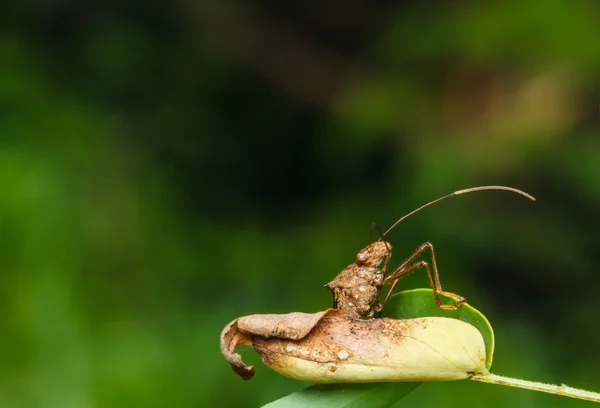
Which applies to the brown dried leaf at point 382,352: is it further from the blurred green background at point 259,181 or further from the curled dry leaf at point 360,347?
the blurred green background at point 259,181

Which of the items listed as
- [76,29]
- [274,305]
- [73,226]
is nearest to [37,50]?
[76,29]

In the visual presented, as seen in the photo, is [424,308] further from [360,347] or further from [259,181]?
[259,181]

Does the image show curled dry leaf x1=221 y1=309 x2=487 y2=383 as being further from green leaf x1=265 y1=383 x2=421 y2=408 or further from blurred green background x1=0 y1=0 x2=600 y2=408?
blurred green background x1=0 y1=0 x2=600 y2=408

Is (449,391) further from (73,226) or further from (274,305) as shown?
(73,226)

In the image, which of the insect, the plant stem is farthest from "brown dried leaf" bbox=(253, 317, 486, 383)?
the insect

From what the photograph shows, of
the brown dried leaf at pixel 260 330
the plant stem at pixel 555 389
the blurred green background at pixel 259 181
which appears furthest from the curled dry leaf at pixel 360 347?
the blurred green background at pixel 259 181

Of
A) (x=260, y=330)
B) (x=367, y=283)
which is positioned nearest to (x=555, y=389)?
(x=260, y=330)
